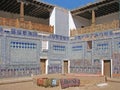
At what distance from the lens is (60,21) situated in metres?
21.1

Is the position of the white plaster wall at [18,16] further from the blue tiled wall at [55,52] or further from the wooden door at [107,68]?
the wooden door at [107,68]

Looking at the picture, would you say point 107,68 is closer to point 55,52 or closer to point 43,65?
point 55,52

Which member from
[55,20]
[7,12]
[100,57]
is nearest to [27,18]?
[7,12]

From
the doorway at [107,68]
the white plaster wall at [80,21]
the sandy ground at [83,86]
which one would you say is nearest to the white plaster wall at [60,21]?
the white plaster wall at [80,21]

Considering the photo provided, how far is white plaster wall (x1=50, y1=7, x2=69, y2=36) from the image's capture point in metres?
20.7

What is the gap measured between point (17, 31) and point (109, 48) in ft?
28.2

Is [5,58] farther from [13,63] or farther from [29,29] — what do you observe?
[29,29]

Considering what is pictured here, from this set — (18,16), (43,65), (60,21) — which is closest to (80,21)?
(60,21)

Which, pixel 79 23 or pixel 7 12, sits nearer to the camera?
pixel 7 12

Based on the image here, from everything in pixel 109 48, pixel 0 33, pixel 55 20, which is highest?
pixel 55 20

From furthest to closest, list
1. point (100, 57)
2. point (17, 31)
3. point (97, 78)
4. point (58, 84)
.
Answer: point (100, 57)
point (17, 31)
point (97, 78)
point (58, 84)

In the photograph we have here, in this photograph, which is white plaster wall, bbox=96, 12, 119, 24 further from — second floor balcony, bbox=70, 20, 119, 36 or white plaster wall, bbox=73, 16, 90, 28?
second floor balcony, bbox=70, 20, 119, 36

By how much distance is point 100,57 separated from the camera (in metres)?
18.7

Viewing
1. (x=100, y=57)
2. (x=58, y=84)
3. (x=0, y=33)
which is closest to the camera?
(x=58, y=84)
